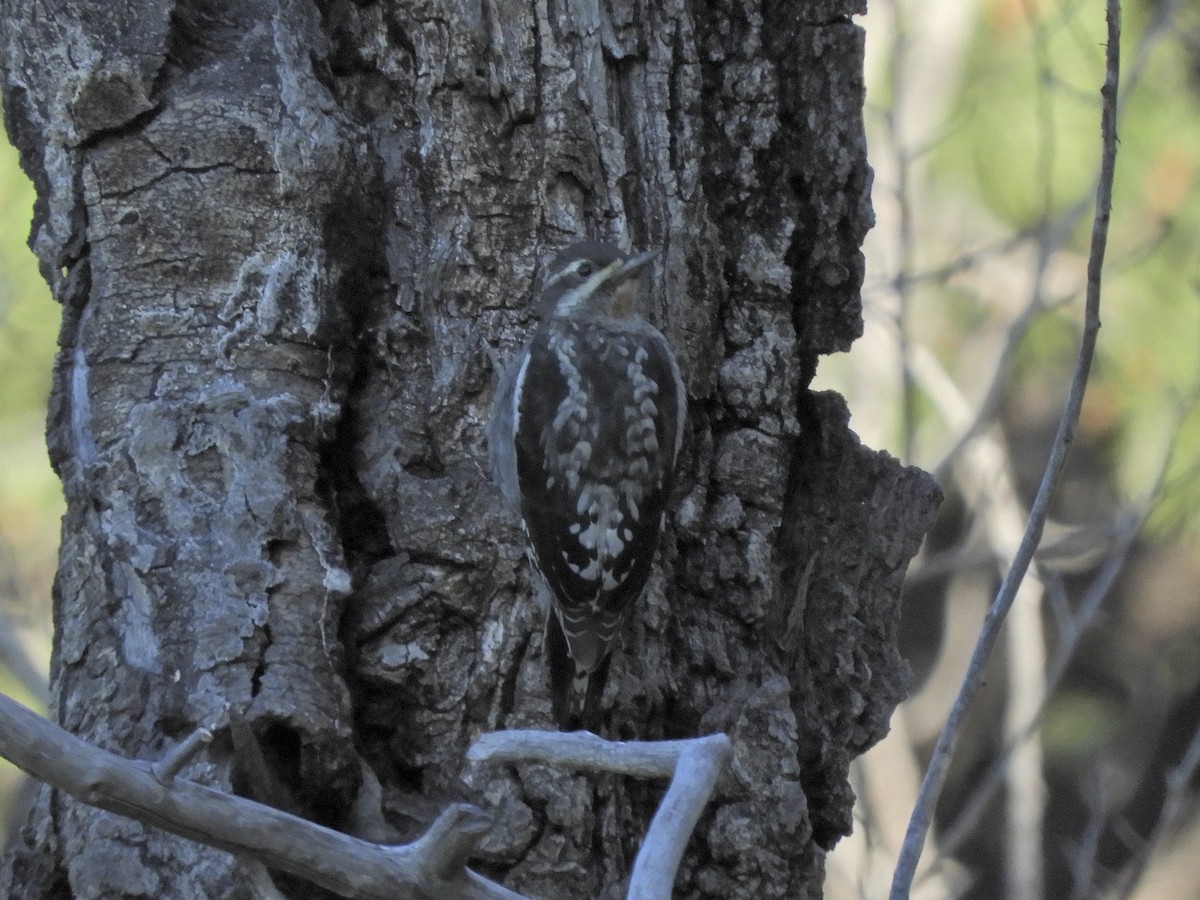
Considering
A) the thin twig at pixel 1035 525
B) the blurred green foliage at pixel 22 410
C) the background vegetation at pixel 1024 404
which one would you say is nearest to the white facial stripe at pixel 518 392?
the thin twig at pixel 1035 525

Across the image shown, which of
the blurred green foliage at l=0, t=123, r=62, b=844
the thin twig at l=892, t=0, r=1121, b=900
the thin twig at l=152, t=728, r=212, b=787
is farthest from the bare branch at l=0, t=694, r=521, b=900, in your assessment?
the blurred green foliage at l=0, t=123, r=62, b=844

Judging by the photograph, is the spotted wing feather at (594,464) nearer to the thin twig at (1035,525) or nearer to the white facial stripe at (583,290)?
the white facial stripe at (583,290)

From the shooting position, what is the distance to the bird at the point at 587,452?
2828 millimetres

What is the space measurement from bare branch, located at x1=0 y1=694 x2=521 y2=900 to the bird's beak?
55.4 inches

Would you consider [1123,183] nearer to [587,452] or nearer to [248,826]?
[587,452]

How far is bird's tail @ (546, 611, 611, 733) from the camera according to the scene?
109 inches

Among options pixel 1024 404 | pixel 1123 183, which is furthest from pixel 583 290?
pixel 1024 404

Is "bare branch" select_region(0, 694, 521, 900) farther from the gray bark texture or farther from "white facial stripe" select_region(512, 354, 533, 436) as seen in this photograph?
"white facial stripe" select_region(512, 354, 533, 436)

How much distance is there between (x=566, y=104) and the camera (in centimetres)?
292

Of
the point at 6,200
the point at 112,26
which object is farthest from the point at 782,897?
the point at 6,200

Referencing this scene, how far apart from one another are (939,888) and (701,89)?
4.17 meters

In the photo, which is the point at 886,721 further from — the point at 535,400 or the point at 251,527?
the point at 251,527

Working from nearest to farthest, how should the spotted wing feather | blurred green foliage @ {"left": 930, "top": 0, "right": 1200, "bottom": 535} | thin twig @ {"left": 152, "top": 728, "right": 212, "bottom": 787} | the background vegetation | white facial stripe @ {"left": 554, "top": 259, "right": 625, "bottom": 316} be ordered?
thin twig @ {"left": 152, "top": 728, "right": 212, "bottom": 787}, the spotted wing feather, white facial stripe @ {"left": 554, "top": 259, "right": 625, "bottom": 316}, the background vegetation, blurred green foliage @ {"left": 930, "top": 0, "right": 1200, "bottom": 535}

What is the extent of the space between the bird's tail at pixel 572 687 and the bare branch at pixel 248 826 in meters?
0.94
